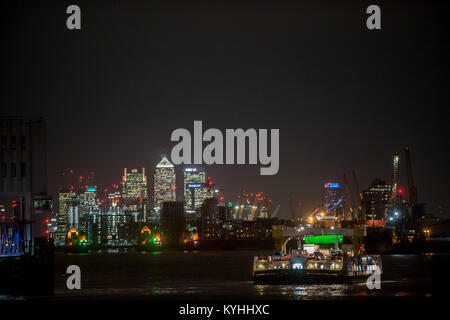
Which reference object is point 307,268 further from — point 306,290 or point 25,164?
point 25,164

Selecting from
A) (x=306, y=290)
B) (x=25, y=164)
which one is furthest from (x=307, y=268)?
(x=25, y=164)

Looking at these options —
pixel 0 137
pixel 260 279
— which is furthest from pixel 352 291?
pixel 0 137

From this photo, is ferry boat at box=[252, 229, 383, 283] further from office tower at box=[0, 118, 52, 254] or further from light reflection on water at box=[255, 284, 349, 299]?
office tower at box=[0, 118, 52, 254]

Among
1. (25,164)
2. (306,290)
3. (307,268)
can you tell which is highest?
(25,164)

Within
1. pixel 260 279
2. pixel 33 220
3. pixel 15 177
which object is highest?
pixel 15 177

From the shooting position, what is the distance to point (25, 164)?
53.8 meters

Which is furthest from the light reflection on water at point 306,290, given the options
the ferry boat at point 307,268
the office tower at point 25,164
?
the office tower at point 25,164

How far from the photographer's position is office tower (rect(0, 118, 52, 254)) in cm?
5350

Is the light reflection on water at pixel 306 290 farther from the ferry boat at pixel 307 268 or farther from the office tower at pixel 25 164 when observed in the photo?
the office tower at pixel 25 164

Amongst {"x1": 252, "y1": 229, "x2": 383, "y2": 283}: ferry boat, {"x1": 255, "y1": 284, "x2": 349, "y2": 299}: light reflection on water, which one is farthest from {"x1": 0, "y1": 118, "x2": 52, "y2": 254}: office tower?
{"x1": 252, "y1": 229, "x2": 383, "y2": 283}: ferry boat
